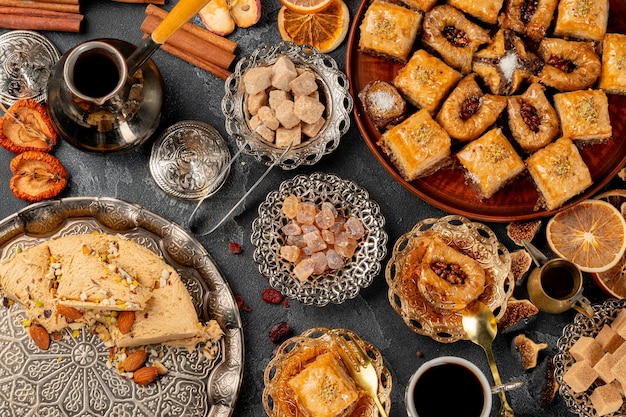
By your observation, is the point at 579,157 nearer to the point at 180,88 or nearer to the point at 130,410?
the point at 180,88

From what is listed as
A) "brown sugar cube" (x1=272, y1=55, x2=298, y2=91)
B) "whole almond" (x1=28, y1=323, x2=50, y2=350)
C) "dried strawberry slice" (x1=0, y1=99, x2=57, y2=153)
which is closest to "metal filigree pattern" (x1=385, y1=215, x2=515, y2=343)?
"brown sugar cube" (x1=272, y1=55, x2=298, y2=91)

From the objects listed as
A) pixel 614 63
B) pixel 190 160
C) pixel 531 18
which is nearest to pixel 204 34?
pixel 190 160

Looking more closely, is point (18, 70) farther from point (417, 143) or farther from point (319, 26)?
point (417, 143)

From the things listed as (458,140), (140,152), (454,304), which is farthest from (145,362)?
(458,140)

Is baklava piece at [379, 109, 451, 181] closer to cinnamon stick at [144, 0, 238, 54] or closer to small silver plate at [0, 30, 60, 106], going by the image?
cinnamon stick at [144, 0, 238, 54]

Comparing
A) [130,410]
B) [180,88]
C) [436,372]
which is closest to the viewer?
[436,372]

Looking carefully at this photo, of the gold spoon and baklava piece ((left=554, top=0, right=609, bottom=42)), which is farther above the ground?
baklava piece ((left=554, top=0, right=609, bottom=42))
